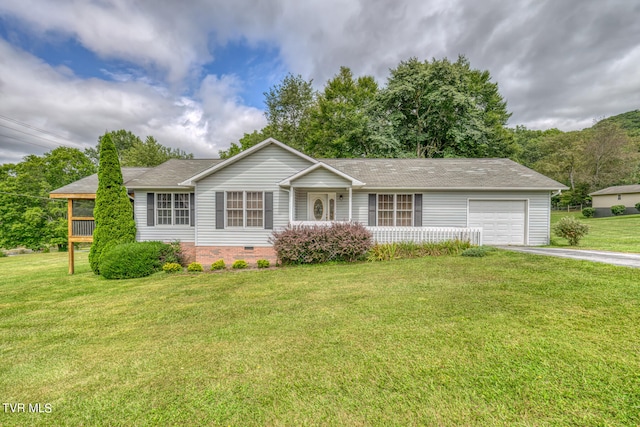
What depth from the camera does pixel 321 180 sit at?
10.8 m

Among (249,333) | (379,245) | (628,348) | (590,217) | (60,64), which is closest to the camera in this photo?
(628,348)

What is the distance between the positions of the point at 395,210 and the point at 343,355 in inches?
367

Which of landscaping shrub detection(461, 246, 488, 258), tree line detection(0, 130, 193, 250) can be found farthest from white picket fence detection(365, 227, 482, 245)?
tree line detection(0, 130, 193, 250)

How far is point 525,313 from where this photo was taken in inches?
177

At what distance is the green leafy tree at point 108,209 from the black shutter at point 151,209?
82 cm

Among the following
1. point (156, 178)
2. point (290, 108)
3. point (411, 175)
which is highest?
point (290, 108)

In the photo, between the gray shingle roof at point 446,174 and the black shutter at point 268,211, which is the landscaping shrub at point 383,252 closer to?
the gray shingle roof at point 446,174

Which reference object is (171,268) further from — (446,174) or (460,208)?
(446,174)

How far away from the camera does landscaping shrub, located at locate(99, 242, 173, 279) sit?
9125mm

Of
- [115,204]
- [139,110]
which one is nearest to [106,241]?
[115,204]

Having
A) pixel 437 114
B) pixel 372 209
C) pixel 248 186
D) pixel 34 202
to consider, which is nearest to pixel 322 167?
pixel 372 209

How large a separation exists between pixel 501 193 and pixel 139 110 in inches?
1869

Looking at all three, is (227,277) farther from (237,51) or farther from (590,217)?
(590,217)

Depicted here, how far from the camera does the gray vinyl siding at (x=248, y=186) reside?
11047 mm
